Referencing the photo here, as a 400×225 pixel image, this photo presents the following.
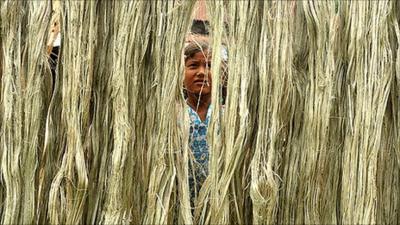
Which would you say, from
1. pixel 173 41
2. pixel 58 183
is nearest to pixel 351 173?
pixel 173 41

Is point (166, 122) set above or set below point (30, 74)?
below

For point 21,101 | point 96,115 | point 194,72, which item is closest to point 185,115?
point 96,115

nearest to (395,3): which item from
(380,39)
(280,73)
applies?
(380,39)

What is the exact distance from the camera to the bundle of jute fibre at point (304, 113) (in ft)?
6.40

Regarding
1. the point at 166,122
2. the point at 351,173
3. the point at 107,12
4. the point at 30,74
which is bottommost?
the point at 351,173

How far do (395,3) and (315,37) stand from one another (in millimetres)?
236

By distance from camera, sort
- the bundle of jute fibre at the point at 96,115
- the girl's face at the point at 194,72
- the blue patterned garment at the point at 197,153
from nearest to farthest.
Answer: the bundle of jute fibre at the point at 96,115, the blue patterned garment at the point at 197,153, the girl's face at the point at 194,72

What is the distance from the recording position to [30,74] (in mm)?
1958

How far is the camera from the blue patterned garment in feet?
7.11

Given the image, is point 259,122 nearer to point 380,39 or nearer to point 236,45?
point 236,45

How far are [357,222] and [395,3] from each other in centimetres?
59

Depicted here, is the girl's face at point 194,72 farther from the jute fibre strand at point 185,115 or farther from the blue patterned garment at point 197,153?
the jute fibre strand at point 185,115

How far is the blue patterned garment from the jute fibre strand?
0.16 m

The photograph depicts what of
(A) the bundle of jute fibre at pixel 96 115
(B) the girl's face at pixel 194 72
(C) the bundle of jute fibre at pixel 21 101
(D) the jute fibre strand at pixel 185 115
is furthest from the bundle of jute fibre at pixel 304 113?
(B) the girl's face at pixel 194 72
